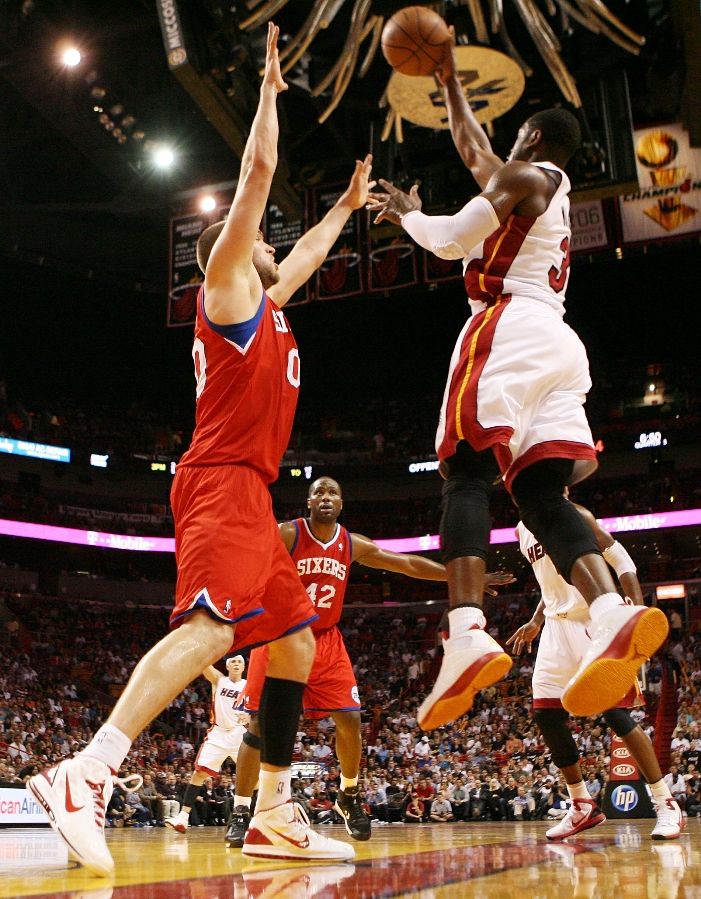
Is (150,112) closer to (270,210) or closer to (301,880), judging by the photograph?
(270,210)

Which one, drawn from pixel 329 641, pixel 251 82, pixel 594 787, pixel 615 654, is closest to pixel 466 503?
pixel 615 654

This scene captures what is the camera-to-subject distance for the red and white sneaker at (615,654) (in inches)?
109

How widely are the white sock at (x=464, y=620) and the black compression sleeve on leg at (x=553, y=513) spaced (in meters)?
0.32

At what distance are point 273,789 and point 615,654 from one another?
Answer: 4.51ft

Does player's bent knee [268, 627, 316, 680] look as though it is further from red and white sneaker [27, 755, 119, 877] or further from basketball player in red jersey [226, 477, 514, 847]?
basketball player in red jersey [226, 477, 514, 847]

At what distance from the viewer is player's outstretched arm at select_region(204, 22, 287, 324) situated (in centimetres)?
323

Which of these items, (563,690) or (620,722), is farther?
(620,722)

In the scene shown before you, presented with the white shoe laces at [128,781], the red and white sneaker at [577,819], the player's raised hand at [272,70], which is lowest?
the red and white sneaker at [577,819]

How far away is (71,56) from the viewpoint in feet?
44.7

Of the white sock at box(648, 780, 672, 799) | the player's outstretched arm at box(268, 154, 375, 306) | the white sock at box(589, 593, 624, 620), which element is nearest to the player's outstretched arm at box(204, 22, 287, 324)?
the player's outstretched arm at box(268, 154, 375, 306)

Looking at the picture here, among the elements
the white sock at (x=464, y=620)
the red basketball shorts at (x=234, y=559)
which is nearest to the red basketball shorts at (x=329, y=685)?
the red basketball shorts at (x=234, y=559)

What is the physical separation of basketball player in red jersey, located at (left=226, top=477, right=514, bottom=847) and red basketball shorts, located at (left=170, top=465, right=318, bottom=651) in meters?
2.35

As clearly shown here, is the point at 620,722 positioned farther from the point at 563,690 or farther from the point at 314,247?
the point at 314,247

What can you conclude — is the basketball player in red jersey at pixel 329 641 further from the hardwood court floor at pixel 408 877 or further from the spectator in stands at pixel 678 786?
the spectator in stands at pixel 678 786
